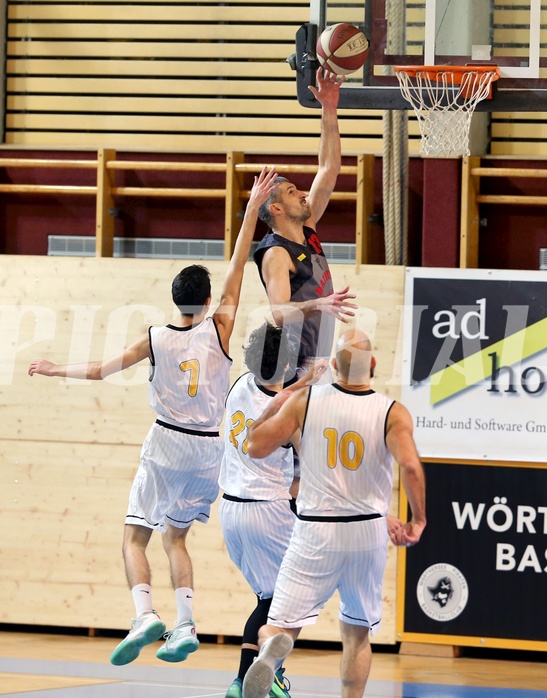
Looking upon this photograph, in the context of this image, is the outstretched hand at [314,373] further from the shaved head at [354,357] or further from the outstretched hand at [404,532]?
the outstretched hand at [404,532]

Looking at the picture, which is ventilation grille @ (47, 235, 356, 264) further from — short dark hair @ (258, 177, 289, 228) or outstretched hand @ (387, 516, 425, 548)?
outstretched hand @ (387, 516, 425, 548)

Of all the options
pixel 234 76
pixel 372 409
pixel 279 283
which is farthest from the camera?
pixel 234 76

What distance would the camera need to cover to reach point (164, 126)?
38.6 feet

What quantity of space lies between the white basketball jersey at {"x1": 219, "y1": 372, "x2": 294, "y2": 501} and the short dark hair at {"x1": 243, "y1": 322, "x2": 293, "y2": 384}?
14cm

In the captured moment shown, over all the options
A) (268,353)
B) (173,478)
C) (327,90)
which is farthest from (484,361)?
(268,353)

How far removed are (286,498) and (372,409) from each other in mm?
992

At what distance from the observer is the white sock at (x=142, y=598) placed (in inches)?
272

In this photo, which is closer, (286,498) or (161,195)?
(286,498)

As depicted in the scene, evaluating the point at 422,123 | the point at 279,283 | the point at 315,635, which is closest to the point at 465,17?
the point at 422,123

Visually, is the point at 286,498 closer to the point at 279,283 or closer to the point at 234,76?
the point at 279,283

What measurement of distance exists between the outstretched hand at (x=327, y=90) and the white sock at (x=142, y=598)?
3.31 m

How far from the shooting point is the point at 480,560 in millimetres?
10102

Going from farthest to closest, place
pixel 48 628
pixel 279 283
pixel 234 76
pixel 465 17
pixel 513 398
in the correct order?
pixel 234 76 < pixel 48 628 < pixel 513 398 < pixel 465 17 < pixel 279 283

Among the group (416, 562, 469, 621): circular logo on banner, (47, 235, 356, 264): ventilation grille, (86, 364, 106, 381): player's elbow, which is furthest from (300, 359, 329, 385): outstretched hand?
(47, 235, 356, 264): ventilation grille
